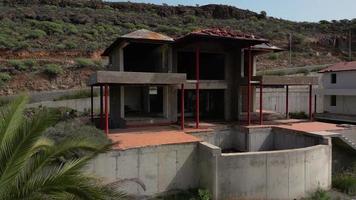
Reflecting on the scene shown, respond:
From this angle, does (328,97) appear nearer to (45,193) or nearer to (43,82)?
(43,82)

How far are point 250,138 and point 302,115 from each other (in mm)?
14129

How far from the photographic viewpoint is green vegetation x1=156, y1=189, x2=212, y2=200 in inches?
597

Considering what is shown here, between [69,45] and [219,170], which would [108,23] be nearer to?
[69,45]

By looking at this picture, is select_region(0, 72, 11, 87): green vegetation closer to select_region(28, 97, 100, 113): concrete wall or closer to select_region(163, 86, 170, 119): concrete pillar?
select_region(28, 97, 100, 113): concrete wall

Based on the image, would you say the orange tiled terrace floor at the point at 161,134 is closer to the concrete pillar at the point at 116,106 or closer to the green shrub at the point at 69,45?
the concrete pillar at the point at 116,106

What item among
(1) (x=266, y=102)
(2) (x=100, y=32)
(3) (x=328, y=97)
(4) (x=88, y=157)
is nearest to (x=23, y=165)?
(4) (x=88, y=157)

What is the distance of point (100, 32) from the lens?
53.8m

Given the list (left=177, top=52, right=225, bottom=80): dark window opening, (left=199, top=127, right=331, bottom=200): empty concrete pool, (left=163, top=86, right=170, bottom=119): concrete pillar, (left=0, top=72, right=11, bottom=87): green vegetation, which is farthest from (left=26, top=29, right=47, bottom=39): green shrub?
(left=199, top=127, right=331, bottom=200): empty concrete pool

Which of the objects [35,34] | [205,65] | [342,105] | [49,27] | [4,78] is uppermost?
[49,27]

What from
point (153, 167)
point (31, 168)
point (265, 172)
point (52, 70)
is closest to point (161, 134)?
point (153, 167)

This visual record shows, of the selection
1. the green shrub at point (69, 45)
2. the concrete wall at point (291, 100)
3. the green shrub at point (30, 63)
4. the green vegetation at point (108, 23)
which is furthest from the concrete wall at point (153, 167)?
the green shrub at point (69, 45)

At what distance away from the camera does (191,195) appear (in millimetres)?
15852

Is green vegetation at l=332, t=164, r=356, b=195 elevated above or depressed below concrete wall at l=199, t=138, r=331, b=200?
below

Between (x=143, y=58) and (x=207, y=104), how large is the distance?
593 centimetres
